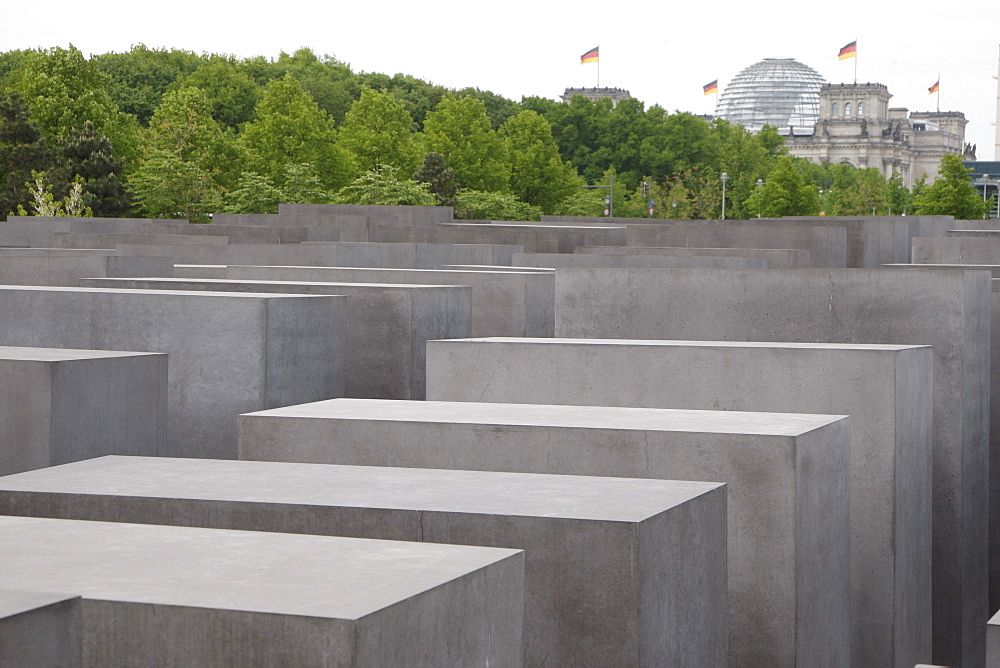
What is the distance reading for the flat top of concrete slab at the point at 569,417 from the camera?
6801 mm

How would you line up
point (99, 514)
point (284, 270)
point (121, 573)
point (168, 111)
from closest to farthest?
point (121, 573)
point (99, 514)
point (284, 270)
point (168, 111)

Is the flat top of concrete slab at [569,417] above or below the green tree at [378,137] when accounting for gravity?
below

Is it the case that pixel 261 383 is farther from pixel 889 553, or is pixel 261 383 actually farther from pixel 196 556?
pixel 196 556

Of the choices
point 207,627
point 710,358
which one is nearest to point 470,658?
point 207,627

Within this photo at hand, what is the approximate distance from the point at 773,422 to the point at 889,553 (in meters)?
2.20

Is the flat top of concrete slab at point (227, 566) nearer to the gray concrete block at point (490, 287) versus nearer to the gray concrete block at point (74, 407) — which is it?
the gray concrete block at point (74, 407)

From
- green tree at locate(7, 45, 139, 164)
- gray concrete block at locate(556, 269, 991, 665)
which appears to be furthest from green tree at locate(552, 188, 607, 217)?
gray concrete block at locate(556, 269, 991, 665)

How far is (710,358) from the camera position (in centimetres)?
866

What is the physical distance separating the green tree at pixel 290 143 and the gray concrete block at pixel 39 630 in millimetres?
47199

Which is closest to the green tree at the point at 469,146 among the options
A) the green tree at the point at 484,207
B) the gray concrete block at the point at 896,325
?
the green tree at the point at 484,207

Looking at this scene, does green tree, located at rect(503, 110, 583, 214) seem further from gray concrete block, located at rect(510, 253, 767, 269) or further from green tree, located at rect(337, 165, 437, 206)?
gray concrete block, located at rect(510, 253, 767, 269)

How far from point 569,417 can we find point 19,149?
45.4 metres

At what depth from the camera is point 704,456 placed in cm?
658

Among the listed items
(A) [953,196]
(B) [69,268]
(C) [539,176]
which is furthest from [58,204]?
(A) [953,196]
